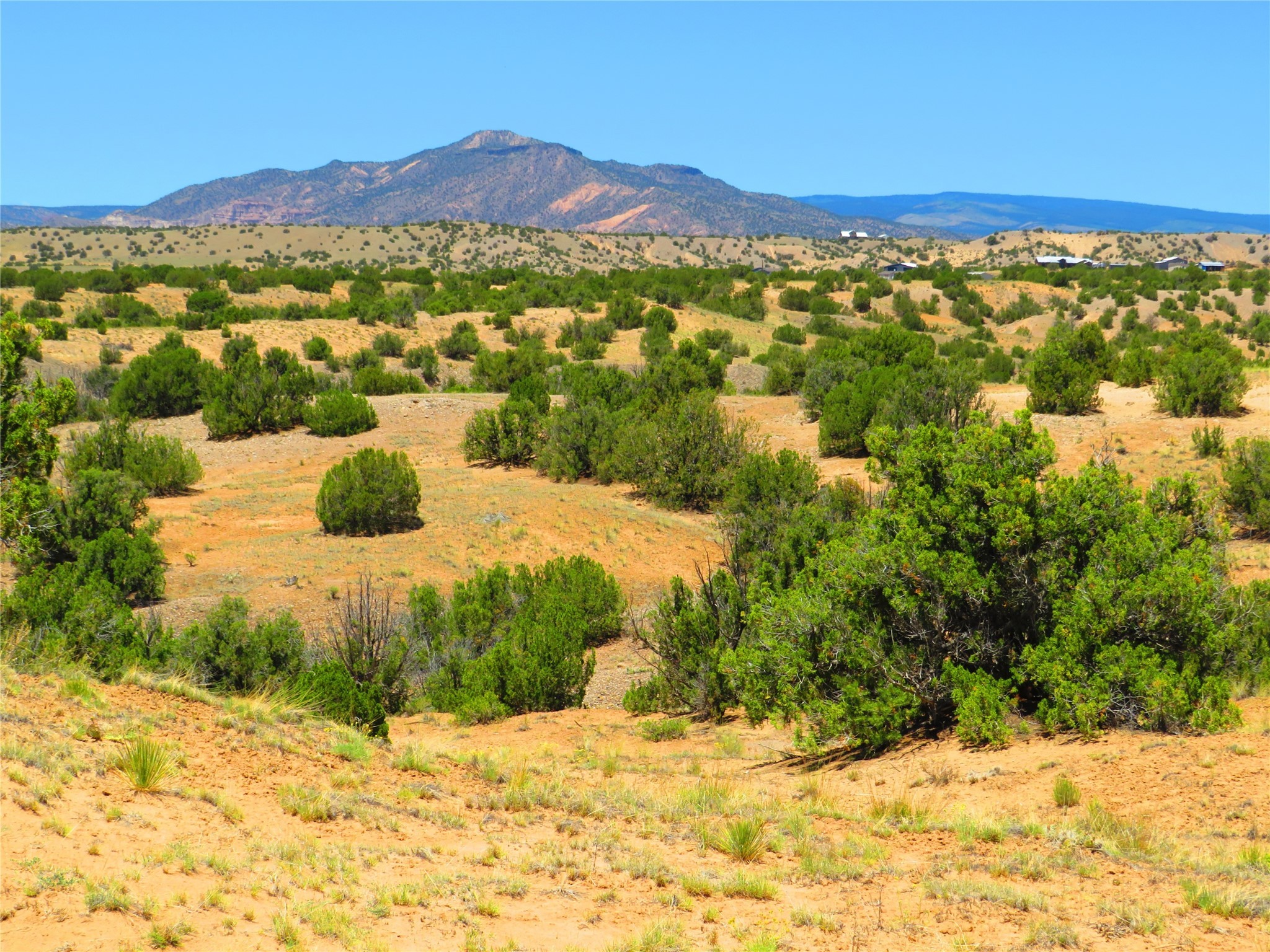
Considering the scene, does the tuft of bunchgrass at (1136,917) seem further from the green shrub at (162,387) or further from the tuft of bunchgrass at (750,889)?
the green shrub at (162,387)

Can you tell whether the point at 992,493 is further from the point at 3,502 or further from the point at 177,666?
the point at 3,502

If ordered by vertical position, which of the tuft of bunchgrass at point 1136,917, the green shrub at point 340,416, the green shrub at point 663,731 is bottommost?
the green shrub at point 663,731

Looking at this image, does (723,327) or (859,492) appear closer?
(859,492)

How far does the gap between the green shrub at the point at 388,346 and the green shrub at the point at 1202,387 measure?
26347 millimetres

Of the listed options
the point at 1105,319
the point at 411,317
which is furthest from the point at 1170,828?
the point at 1105,319

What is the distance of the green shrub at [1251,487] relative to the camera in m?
18.5

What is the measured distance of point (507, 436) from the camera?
26.2 m

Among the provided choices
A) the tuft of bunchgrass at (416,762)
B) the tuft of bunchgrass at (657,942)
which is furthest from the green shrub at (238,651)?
the tuft of bunchgrass at (657,942)

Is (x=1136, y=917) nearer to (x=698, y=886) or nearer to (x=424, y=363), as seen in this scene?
(x=698, y=886)

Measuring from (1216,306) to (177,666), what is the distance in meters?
56.2

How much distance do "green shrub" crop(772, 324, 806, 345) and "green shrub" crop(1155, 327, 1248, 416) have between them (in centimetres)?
2349

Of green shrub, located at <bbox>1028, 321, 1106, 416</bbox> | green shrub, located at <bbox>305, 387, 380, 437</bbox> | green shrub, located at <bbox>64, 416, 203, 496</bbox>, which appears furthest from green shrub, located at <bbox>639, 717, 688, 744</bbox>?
green shrub, located at <bbox>305, 387, 380, 437</bbox>

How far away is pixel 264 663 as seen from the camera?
12.0 metres

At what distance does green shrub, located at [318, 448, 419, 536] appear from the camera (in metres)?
19.9
